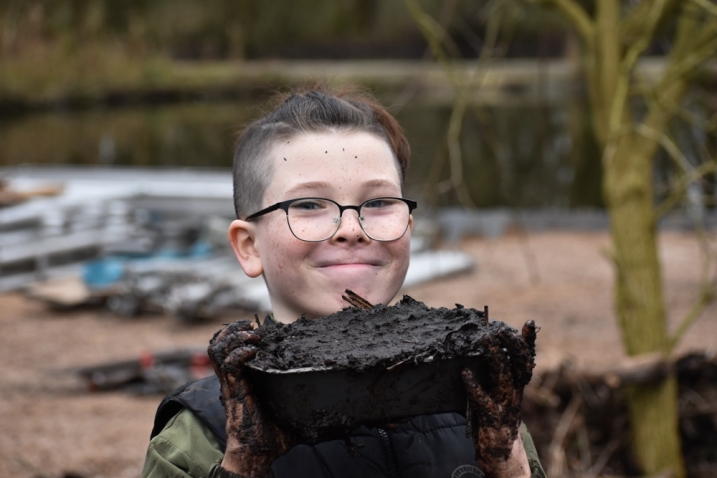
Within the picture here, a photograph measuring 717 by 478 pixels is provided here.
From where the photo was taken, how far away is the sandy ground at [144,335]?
4.57 metres

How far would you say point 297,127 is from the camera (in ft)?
5.12

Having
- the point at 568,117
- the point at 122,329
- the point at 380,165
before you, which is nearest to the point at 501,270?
the point at 122,329

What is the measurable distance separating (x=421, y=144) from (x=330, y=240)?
1410 centimetres

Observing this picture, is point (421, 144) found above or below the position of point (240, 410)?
above

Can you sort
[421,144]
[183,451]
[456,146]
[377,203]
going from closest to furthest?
[183,451] → [377,203] → [456,146] → [421,144]

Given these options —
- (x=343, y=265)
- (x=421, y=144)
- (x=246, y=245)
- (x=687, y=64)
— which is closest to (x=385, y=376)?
(x=343, y=265)

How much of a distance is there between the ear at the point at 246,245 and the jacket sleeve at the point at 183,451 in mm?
292

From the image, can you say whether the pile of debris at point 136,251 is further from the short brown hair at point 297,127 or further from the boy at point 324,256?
the boy at point 324,256

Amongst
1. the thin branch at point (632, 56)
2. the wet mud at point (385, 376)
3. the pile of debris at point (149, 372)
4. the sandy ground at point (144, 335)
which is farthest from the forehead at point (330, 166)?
the pile of debris at point (149, 372)

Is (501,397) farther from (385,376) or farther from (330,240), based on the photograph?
(330,240)

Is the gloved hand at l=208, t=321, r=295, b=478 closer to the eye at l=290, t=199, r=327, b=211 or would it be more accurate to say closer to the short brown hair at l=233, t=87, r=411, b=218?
the eye at l=290, t=199, r=327, b=211

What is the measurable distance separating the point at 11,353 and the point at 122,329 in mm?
936

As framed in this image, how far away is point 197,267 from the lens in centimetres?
793

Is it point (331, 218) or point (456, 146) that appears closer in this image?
point (331, 218)
